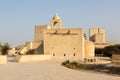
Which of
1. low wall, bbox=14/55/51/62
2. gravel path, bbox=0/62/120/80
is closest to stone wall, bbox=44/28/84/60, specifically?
low wall, bbox=14/55/51/62

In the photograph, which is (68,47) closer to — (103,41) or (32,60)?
(32,60)

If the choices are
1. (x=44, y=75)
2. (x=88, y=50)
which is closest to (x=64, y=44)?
(x=88, y=50)

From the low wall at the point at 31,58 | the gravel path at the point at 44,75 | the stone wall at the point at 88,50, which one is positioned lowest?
the gravel path at the point at 44,75

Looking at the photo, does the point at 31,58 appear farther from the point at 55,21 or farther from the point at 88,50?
the point at 55,21

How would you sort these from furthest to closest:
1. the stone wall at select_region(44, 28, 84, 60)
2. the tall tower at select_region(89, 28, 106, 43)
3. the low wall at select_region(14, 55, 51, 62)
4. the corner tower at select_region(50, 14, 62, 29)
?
the tall tower at select_region(89, 28, 106, 43) < the corner tower at select_region(50, 14, 62, 29) < the stone wall at select_region(44, 28, 84, 60) < the low wall at select_region(14, 55, 51, 62)

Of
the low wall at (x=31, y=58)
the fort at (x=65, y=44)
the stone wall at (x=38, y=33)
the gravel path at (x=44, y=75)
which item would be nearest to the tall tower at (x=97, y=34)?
the stone wall at (x=38, y=33)

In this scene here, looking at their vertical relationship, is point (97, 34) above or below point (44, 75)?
above

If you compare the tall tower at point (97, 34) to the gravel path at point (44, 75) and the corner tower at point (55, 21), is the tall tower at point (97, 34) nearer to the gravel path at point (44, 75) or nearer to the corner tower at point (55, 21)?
the corner tower at point (55, 21)

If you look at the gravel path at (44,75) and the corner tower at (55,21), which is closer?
the gravel path at (44,75)

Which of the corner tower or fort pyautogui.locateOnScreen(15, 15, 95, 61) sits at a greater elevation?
the corner tower

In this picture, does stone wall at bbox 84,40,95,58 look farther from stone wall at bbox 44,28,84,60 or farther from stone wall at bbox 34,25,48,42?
stone wall at bbox 34,25,48,42

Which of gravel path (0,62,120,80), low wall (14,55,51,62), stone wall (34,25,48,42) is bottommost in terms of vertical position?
gravel path (0,62,120,80)

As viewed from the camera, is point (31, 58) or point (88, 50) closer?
point (31, 58)

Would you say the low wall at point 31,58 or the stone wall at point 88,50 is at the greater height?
the stone wall at point 88,50
